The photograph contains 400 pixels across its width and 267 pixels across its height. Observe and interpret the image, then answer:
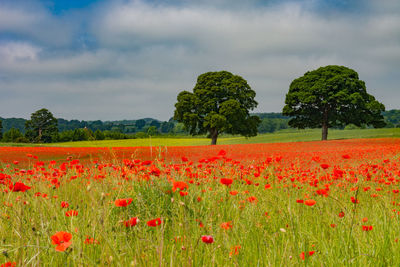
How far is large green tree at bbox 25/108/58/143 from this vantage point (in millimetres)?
78812

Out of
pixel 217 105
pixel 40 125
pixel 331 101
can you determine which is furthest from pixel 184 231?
pixel 40 125

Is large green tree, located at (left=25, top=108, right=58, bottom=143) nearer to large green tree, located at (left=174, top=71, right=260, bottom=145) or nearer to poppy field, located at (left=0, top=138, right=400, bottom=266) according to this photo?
large green tree, located at (left=174, top=71, right=260, bottom=145)

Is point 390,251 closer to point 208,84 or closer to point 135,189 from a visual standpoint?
point 135,189

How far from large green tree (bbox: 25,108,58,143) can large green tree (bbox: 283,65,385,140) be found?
219 feet

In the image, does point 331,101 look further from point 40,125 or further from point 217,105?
point 40,125

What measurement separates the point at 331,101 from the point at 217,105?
14.0 metres

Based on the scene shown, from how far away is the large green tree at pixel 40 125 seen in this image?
78812 millimetres

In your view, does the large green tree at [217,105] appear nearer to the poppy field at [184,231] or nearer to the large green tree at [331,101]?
the large green tree at [331,101]

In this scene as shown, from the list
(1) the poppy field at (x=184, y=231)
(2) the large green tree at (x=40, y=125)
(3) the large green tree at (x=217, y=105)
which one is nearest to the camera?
(1) the poppy field at (x=184, y=231)

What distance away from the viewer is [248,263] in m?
2.28

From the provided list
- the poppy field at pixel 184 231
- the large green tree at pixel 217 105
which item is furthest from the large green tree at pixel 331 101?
the poppy field at pixel 184 231

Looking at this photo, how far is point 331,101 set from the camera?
3531 centimetres

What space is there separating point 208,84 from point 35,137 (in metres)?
62.6

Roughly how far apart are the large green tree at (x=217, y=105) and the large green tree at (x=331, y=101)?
18.7 feet
